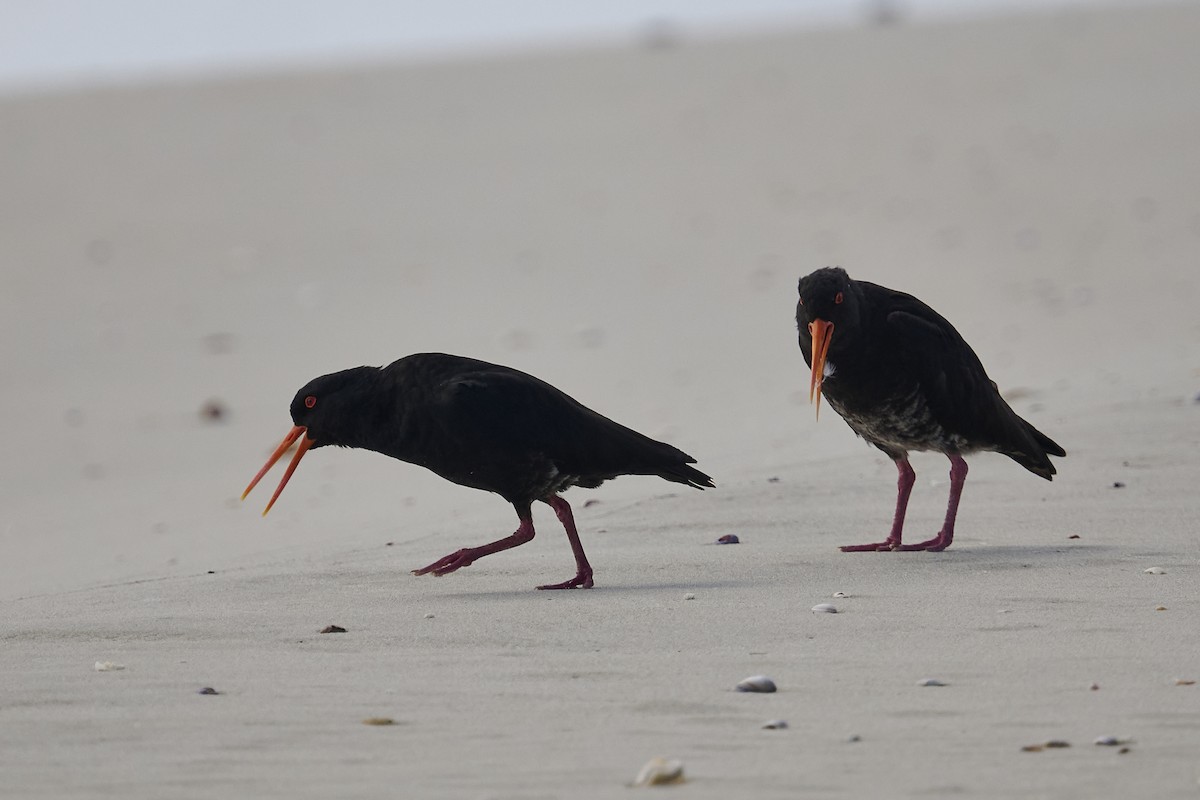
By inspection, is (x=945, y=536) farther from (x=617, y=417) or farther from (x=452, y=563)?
(x=617, y=417)

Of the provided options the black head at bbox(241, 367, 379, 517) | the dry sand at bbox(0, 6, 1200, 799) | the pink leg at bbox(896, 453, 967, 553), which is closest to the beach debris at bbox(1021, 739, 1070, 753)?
the dry sand at bbox(0, 6, 1200, 799)

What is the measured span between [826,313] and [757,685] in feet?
8.57

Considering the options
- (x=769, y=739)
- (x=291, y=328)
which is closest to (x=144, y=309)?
(x=291, y=328)

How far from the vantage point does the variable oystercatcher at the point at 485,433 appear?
626 centimetres

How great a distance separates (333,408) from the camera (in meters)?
6.56

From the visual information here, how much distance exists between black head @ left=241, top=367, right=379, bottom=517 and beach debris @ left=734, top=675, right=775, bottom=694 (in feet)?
8.26

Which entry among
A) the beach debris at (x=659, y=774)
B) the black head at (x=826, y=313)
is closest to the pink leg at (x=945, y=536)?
the black head at (x=826, y=313)

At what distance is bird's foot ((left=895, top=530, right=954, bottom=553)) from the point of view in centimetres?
666

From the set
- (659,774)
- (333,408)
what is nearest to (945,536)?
(333,408)

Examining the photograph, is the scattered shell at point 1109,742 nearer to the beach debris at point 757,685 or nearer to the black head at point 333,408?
the beach debris at point 757,685

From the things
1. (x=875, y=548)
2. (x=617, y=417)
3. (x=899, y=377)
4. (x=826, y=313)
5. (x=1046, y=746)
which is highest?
(x=826, y=313)

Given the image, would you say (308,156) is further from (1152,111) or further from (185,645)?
(185,645)

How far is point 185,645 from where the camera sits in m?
5.12

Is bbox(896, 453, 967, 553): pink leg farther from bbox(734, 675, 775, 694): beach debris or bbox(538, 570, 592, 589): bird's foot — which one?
bbox(734, 675, 775, 694): beach debris
